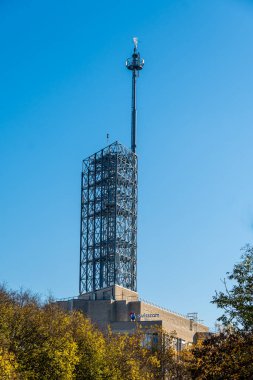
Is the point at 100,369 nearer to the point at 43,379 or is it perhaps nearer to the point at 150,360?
the point at 43,379

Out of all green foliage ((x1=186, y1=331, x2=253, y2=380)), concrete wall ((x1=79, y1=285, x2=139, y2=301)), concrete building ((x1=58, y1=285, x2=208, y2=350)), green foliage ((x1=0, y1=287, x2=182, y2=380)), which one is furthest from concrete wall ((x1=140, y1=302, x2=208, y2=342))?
green foliage ((x1=186, y1=331, x2=253, y2=380))

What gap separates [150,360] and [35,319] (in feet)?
64.9

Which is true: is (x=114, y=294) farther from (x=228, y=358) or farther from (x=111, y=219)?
(x=228, y=358)

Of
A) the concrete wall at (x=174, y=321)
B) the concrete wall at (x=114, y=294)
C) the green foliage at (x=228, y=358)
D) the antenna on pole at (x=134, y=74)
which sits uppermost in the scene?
the antenna on pole at (x=134, y=74)

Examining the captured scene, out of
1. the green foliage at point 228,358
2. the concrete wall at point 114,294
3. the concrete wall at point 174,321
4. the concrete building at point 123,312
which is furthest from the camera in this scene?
the concrete wall at point 114,294

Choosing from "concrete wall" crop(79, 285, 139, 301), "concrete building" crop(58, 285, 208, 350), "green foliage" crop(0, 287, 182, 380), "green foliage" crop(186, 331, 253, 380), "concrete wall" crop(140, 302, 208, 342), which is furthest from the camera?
"concrete wall" crop(79, 285, 139, 301)

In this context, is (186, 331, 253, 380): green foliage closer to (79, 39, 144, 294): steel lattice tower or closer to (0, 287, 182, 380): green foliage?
(0, 287, 182, 380): green foliage

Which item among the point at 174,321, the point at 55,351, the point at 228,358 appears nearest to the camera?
the point at 228,358

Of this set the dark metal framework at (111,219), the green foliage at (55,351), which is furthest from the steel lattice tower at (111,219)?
the green foliage at (55,351)

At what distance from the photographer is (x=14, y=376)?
166 ft

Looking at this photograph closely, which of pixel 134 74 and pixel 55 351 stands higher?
pixel 134 74

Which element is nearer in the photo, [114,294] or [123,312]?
[123,312]

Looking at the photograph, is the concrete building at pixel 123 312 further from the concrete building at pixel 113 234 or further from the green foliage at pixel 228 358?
the green foliage at pixel 228 358

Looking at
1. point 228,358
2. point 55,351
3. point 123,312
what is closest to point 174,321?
point 123,312
